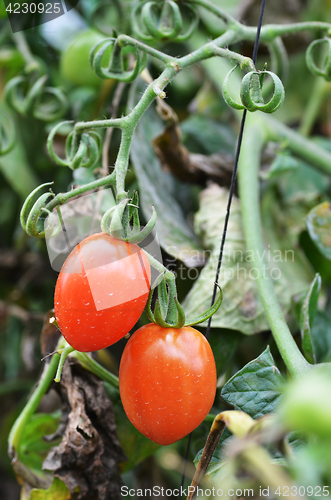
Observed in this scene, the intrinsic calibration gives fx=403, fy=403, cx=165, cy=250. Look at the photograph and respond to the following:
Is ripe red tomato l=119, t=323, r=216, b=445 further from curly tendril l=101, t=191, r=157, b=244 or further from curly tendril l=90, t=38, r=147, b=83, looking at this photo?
curly tendril l=90, t=38, r=147, b=83

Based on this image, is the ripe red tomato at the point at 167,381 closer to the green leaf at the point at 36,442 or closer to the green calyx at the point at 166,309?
the green calyx at the point at 166,309

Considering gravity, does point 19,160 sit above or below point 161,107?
below

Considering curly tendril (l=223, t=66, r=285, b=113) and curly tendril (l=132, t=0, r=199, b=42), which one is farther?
curly tendril (l=132, t=0, r=199, b=42)

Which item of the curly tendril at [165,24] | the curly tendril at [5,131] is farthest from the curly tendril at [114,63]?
the curly tendril at [5,131]

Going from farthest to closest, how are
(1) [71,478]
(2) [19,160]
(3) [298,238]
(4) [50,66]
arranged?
(4) [50,66], (2) [19,160], (3) [298,238], (1) [71,478]

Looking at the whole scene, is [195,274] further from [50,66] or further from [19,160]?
[50,66]

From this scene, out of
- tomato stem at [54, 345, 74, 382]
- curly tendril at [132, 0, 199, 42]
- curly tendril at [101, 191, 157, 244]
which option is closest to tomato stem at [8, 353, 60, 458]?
tomato stem at [54, 345, 74, 382]

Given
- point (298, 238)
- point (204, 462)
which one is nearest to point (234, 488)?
point (204, 462)

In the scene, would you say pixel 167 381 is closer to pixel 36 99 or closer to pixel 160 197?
pixel 160 197
